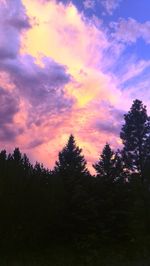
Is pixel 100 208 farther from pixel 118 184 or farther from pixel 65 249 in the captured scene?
pixel 65 249

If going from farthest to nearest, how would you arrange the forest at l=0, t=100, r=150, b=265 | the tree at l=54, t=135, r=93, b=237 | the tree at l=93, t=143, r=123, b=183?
1. the tree at l=93, t=143, r=123, b=183
2. the tree at l=54, t=135, r=93, b=237
3. the forest at l=0, t=100, r=150, b=265

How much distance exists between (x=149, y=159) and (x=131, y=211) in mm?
8138

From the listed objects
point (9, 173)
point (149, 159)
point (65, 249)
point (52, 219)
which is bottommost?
point (65, 249)

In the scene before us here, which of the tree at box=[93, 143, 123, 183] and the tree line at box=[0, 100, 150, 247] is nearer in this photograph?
the tree line at box=[0, 100, 150, 247]

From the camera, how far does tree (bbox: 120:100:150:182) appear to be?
184 feet

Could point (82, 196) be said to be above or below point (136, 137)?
below

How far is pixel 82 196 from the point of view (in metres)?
47.2

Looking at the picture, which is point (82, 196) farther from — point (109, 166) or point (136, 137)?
point (136, 137)

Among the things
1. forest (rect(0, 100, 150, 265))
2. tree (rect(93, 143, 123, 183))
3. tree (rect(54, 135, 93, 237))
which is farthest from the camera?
tree (rect(93, 143, 123, 183))

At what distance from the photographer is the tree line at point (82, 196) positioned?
37000mm

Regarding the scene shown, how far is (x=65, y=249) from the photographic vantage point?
39.9 m

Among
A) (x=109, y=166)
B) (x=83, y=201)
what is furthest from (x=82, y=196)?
(x=109, y=166)

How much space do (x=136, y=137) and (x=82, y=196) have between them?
43.5 feet

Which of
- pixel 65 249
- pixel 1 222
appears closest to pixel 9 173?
pixel 1 222
